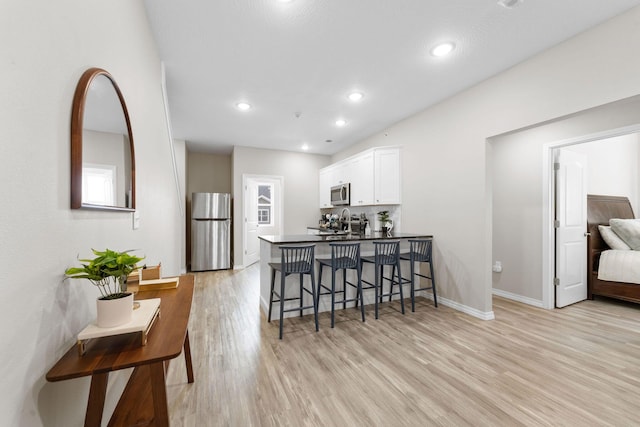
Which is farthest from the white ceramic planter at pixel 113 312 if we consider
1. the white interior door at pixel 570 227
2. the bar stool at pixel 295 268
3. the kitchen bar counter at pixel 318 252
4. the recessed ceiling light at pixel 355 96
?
the white interior door at pixel 570 227

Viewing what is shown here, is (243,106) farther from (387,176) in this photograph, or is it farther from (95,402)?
(95,402)

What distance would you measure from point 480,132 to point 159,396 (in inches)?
141

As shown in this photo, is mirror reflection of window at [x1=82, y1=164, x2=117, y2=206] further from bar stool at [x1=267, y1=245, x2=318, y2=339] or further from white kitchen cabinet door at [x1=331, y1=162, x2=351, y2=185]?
white kitchen cabinet door at [x1=331, y1=162, x2=351, y2=185]

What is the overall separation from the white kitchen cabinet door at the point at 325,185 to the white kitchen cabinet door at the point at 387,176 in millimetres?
1584

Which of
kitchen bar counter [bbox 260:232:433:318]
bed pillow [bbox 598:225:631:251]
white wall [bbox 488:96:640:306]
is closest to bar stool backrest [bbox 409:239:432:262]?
kitchen bar counter [bbox 260:232:433:318]

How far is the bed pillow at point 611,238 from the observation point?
3.55 m

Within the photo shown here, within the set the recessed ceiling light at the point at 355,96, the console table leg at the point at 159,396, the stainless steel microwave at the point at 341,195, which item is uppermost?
the recessed ceiling light at the point at 355,96

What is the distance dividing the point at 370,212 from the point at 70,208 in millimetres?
4509

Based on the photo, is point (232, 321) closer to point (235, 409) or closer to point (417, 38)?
point (235, 409)

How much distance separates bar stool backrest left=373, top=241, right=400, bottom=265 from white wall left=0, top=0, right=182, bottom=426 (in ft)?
8.73

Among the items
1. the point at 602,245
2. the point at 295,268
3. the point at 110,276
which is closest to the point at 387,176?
the point at 295,268

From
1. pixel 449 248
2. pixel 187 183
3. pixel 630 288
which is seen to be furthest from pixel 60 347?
pixel 187 183

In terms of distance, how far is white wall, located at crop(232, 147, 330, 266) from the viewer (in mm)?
5754

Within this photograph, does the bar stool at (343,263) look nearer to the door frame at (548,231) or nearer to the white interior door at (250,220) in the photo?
the door frame at (548,231)
